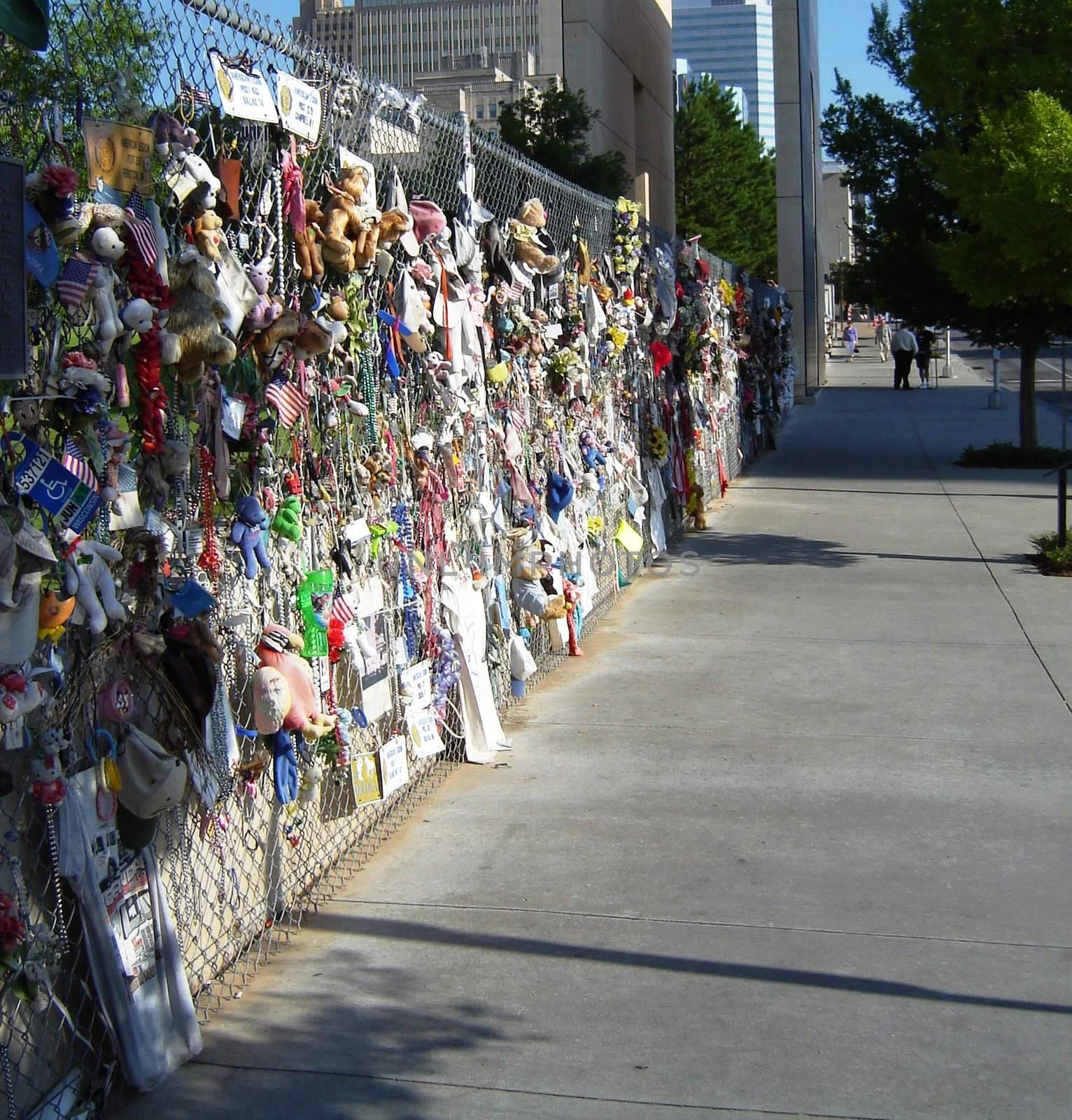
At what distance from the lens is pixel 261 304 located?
397 centimetres

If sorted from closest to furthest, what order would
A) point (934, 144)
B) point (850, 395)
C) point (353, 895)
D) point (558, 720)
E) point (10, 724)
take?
point (10, 724) → point (353, 895) → point (558, 720) → point (934, 144) → point (850, 395)

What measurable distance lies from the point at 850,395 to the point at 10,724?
31774 mm

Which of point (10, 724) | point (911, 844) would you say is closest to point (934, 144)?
point (911, 844)

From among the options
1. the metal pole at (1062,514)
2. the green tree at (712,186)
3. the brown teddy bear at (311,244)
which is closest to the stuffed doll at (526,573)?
the brown teddy bear at (311,244)

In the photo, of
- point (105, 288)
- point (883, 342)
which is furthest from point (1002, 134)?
point (883, 342)

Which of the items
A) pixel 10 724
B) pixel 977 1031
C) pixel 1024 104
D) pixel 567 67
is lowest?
pixel 977 1031

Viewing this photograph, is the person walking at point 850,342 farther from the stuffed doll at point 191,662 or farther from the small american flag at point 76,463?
the small american flag at point 76,463

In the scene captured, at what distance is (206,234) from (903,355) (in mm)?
31564

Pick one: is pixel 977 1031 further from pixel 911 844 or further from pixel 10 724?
pixel 10 724

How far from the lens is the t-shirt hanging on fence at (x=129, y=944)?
3.22 meters

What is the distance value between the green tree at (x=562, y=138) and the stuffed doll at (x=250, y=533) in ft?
68.5

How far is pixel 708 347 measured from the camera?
1428 centimetres

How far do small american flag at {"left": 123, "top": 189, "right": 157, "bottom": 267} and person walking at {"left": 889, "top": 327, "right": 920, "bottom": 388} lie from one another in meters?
31.6

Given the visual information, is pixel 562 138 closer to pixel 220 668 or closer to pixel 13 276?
pixel 220 668
